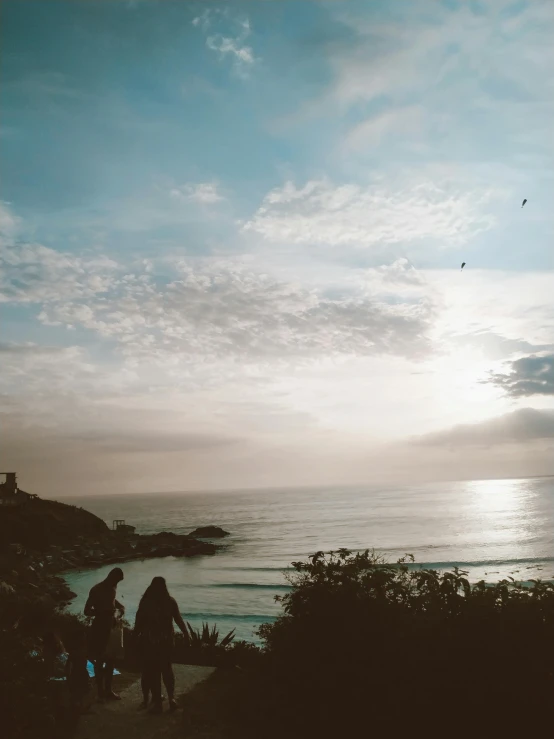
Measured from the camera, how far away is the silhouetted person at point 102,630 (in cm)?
823

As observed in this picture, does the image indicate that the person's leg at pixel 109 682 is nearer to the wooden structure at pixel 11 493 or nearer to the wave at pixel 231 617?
the wave at pixel 231 617

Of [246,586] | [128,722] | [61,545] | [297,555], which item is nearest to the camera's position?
[128,722]

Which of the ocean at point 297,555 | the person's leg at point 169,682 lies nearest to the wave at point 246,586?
the ocean at point 297,555

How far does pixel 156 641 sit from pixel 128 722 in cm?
102

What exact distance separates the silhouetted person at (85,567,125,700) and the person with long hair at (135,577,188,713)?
636 millimetres

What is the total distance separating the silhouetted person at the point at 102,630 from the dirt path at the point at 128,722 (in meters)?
0.34

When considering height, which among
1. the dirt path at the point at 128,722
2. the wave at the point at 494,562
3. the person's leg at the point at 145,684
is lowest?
the wave at the point at 494,562

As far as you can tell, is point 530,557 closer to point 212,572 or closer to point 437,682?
point 212,572

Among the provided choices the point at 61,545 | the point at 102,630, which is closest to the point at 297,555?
the point at 61,545

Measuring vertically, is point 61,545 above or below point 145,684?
below

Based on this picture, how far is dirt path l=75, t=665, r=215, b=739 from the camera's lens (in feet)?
22.5

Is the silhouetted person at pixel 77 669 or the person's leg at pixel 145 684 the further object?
the person's leg at pixel 145 684

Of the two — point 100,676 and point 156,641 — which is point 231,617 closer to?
point 100,676

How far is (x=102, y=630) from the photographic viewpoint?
8281mm
